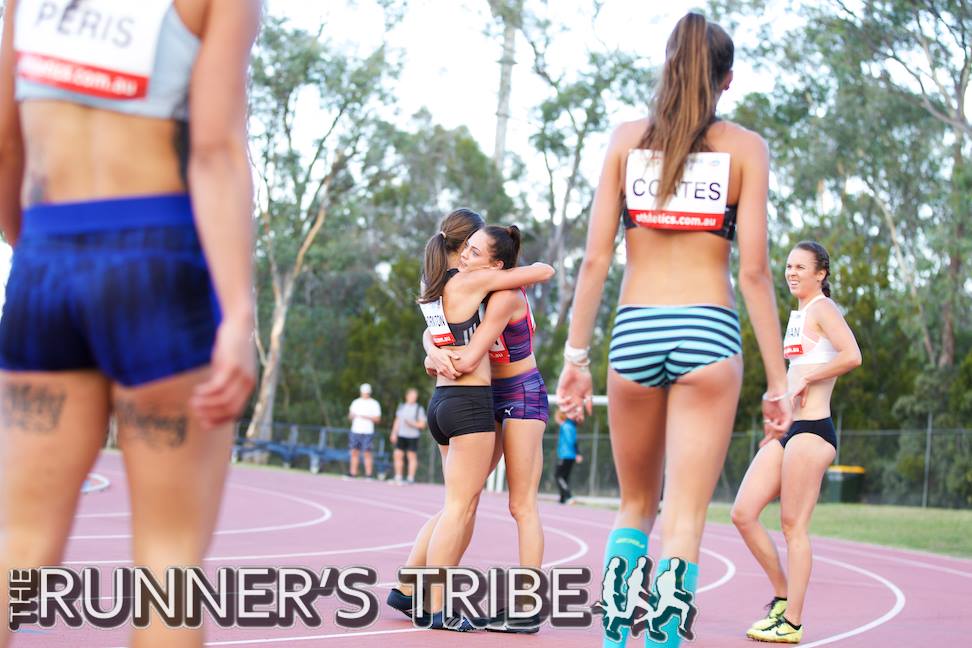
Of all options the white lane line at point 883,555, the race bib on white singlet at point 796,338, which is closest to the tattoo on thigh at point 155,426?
the race bib on white singlet at point 796,338

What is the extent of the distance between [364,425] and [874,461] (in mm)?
13005

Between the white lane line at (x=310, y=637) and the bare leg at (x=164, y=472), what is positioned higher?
the bare leg at (x=164, y=472)

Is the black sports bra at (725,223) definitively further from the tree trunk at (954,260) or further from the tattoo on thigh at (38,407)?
the tree trunk at (954,260)

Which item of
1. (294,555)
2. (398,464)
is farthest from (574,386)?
(398,464)

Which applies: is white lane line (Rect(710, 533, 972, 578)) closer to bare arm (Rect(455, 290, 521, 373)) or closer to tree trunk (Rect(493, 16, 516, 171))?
bare arm (Rect(455, 290, 521, 373))

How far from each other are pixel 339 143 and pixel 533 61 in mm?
7077

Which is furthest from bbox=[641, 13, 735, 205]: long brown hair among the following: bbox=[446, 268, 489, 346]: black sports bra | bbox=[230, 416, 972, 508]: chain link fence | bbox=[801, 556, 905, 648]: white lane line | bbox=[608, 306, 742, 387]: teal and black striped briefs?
bbox=[230, 416, 972, 508]: chain link fence

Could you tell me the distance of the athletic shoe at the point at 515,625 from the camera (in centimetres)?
684

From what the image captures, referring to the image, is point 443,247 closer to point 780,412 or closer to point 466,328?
point 466,328

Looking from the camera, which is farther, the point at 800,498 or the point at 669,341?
the point at 800,498

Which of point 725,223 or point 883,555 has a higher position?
point 725,223

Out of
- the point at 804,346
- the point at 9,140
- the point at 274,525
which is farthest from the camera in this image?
the point at 274,525

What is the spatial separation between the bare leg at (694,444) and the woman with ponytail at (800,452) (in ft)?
8.66

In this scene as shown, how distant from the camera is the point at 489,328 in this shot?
6.82 meters
